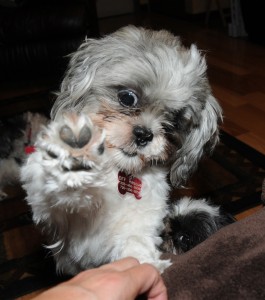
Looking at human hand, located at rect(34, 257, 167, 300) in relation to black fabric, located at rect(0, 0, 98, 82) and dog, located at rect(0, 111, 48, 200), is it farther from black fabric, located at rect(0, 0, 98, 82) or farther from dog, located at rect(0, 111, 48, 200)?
black fabric, located at rect(0, 0, 98, 82)

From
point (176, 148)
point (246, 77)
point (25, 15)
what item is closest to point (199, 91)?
point (176, 148)

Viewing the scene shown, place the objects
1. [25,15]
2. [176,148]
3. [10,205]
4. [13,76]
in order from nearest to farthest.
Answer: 1. [176,148]
2. [10,205]
3. [25,15]
4. [13,76]

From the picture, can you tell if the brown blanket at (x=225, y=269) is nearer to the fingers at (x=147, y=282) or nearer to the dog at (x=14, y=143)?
the fingers at (x=147, y=282)

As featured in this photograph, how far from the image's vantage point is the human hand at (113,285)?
60cm

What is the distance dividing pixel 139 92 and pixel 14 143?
155cm

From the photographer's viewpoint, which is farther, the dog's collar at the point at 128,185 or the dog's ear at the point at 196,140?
the dog's ear at the point at 196,140

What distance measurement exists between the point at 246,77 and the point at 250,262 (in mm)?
3306

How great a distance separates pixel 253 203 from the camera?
2158 millimetres

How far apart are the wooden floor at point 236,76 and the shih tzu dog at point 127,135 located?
1.85 feet

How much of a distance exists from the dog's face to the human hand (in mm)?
551

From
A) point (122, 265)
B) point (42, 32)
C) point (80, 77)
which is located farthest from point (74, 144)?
point (42, 32)

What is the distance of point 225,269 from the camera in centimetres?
84

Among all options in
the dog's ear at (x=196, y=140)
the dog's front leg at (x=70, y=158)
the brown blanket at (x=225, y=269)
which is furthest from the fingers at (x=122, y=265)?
the dog's ear at (x=196, y=140)

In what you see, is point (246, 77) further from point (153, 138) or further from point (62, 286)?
point (62, 286)
